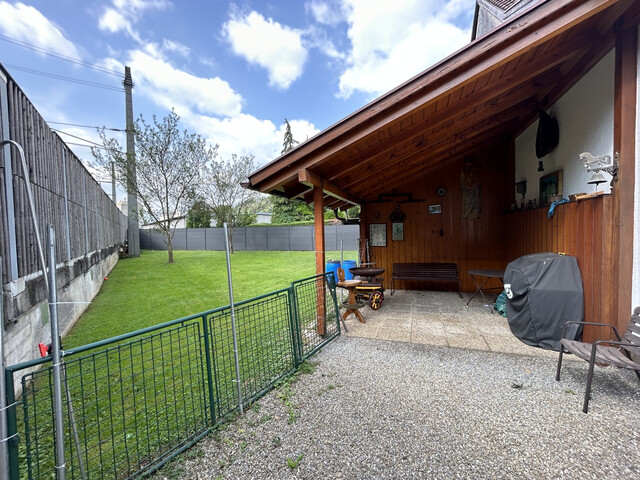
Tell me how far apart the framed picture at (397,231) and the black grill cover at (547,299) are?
3185mm

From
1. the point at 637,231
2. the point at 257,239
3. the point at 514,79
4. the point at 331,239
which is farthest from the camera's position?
the point at 257,239

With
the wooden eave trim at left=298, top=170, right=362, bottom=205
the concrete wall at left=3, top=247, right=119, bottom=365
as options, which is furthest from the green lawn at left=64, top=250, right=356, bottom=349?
the wooden eave trim at left=298, top=170, right=362, bottom=205

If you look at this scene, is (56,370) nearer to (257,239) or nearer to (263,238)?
(263,238)

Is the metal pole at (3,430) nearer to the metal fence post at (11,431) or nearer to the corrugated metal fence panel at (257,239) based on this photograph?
the metal fence post at (11,431)

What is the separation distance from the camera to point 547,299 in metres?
3.17

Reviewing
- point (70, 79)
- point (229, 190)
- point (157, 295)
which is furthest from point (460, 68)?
point (70, 79)

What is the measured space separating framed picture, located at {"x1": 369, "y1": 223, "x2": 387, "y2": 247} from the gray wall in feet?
27.5

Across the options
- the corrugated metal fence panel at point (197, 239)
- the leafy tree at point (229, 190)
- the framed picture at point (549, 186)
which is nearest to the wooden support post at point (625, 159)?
the framed picture at point (549, 186)

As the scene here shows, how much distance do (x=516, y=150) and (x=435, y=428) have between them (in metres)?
5.68

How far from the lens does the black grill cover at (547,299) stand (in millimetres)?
3066

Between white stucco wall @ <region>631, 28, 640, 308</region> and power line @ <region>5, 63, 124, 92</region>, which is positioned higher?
power line @ <region>5, 63, 124, 92</region>

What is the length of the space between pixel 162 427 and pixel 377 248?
5558 mm

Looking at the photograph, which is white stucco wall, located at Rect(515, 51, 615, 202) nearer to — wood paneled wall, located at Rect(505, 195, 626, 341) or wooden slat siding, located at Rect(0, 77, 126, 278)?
A: wood paneled wall, located at Rect(505, 195, 626, 341)

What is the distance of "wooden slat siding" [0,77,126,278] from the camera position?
2.72 m
